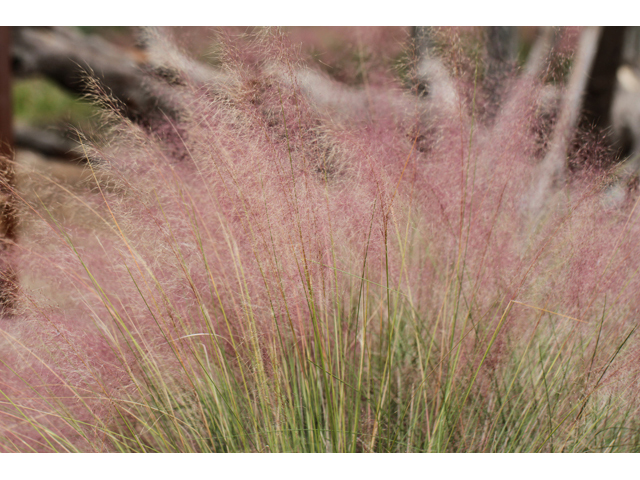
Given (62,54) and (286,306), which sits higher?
(62,54)

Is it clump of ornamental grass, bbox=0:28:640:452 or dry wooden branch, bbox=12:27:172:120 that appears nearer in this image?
clump of ornamental grass, bbox=0:28:640:452

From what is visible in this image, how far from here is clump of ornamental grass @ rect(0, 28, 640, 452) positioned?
729mm

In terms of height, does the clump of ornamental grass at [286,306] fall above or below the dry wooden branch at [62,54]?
below

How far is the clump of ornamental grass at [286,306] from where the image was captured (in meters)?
0.73

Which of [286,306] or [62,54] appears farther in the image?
[62,54]

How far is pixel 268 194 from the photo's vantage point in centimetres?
73

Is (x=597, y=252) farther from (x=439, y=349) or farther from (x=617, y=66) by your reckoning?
(x=617, y=66)

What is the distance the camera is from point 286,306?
0.72 m

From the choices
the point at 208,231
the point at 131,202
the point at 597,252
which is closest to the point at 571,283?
the point at 597,252

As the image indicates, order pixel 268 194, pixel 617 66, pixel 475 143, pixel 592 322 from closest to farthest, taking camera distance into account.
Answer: pixel 268 194, pixel 592 322, pixel 475 143, pixel 617 66

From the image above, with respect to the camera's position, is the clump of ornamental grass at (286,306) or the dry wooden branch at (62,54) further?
the dry wooden branch at (62,54)

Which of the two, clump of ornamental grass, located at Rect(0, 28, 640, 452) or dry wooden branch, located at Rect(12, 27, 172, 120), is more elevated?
dry wooden branch, located at Rect(12, 27, 172, 120)

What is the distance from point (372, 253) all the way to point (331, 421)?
11.2 inches

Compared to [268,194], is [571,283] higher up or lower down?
lower down
